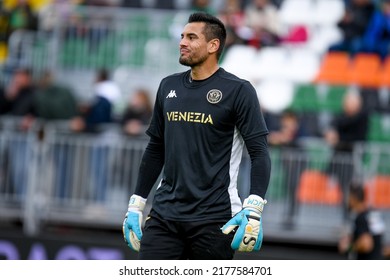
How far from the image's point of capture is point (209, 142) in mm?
6652

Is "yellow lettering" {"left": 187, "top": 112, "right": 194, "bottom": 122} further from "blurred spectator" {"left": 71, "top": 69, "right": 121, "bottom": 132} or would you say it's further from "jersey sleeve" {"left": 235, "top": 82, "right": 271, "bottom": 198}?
"blurred spectator" {"left": 71, "top": 69, "right": 121, "bottom": 132}

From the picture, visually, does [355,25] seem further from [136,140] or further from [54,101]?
[54,101]

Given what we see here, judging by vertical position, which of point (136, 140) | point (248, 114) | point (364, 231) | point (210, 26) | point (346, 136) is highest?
point (210, 26)

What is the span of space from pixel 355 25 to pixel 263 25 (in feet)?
4.57

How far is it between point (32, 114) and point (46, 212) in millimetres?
1566

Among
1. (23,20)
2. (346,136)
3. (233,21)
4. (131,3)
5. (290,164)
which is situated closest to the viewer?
(290,164)

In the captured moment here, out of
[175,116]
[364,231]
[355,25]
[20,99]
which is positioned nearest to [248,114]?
[175,116]

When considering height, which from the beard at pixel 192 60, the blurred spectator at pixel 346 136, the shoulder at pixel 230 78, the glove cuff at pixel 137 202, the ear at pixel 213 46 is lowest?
the blurred spectator at pixel 346 136

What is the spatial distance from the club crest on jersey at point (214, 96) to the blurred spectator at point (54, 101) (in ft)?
26.2

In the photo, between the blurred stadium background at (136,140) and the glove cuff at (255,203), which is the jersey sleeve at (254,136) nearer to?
the glove cuff at (255,203)

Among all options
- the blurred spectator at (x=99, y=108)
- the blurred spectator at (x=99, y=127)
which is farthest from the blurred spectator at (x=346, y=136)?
the blurred spectator at (x=99, y=108)

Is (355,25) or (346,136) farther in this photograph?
(355,25)

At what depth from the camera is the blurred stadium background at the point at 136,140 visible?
517 inches
